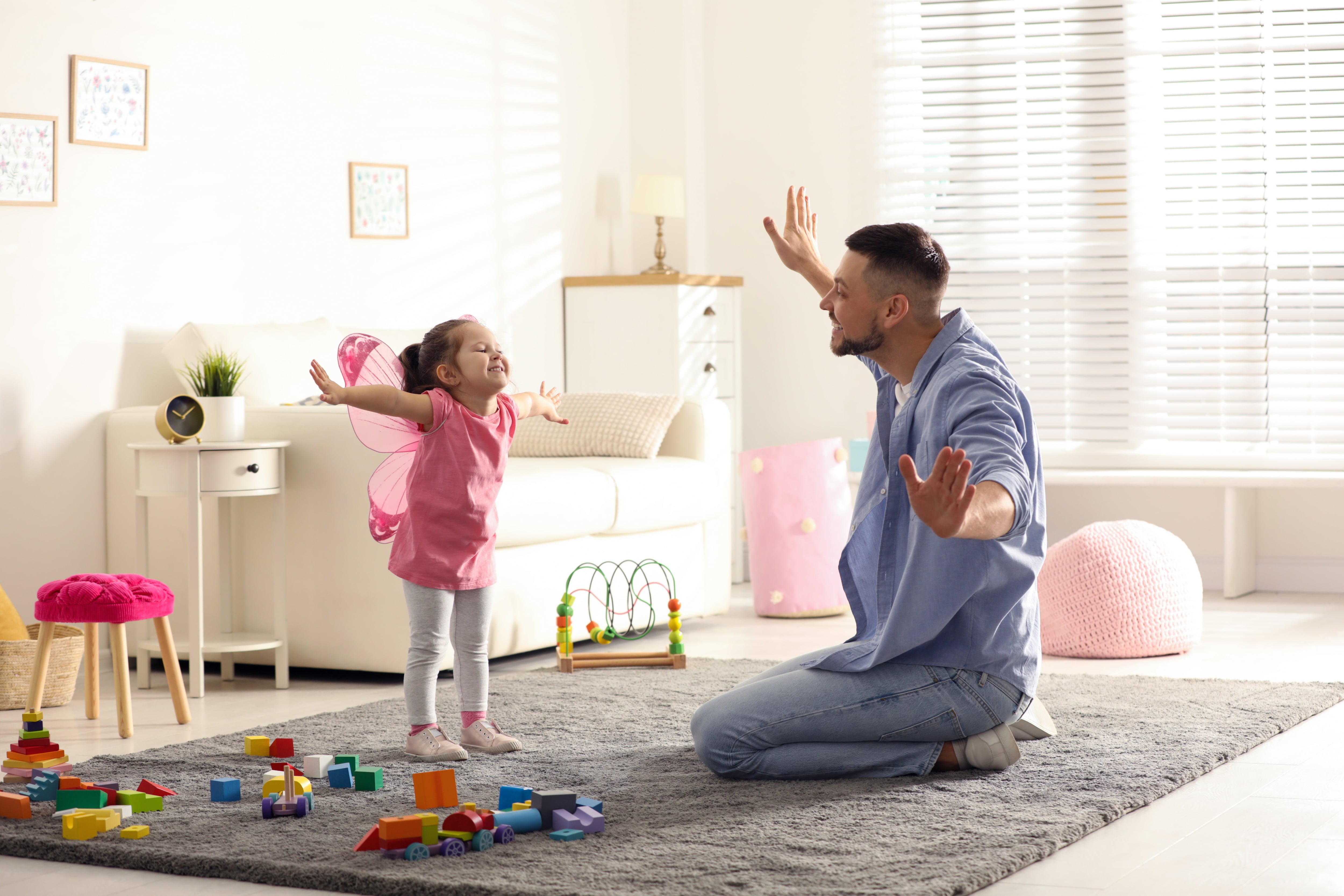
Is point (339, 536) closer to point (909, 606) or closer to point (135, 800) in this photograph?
point (135, 800)

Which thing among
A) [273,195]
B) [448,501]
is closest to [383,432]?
[448,501]

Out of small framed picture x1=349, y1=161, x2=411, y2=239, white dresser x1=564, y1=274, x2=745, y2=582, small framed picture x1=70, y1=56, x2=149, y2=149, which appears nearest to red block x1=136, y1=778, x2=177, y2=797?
small framed picture x1=70, y1=56, x2=149, y2=149

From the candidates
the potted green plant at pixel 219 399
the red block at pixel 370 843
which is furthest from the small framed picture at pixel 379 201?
the red block at pixel 370 843

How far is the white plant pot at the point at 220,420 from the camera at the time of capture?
12.0ft

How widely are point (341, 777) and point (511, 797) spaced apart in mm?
363

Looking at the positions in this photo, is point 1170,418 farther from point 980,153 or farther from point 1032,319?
point 980,153

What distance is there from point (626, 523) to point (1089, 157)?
8.15 ft

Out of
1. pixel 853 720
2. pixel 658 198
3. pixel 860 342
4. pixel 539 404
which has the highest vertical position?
pixel 658 198

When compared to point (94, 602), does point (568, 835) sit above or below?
below

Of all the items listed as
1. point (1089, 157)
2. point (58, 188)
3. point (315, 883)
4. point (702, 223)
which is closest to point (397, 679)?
point (58, 188)

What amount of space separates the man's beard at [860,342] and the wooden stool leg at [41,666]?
5.54 ft

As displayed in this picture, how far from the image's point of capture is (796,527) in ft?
16.3

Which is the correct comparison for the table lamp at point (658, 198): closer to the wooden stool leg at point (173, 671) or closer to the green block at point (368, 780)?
the wooden stool leg at point (173, 671)

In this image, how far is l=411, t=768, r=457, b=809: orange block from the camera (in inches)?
93.1
